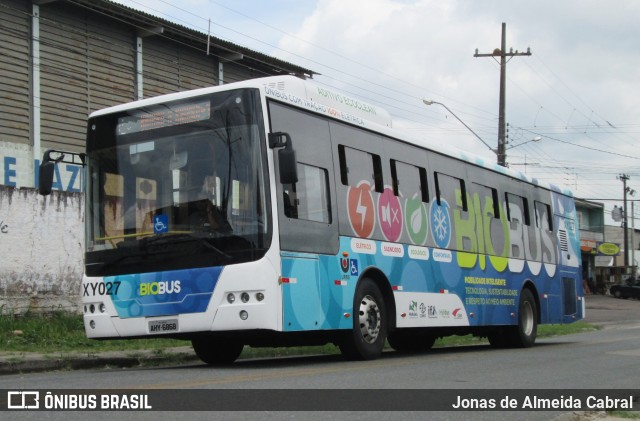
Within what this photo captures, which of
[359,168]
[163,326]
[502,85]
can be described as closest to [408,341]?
[359,168]

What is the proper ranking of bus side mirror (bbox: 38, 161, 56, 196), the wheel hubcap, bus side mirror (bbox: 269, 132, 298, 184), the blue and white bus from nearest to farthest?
1. bus side mirror (bbox: 269, 132, 298, 184)
2. the blue and white bus
3. bus side mirror (bbox: 38, 161, 56, 196)
4. the wheel hubcap

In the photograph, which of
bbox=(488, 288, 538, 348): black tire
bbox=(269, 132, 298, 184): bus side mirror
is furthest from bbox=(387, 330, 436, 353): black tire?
bbox=(269, 132, 298, 184): bus side mirror

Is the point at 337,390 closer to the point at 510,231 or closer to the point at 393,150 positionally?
the point at 393,150

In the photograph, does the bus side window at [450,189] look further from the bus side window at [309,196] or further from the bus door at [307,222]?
the bus side window at [309,196]

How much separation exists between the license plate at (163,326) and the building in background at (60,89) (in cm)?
725

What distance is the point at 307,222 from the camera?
11.2m

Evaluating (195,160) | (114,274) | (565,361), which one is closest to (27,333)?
(114,274)

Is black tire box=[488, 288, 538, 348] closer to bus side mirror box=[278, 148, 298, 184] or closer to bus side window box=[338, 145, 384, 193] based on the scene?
bus side window box=[338, 145, 384, 193]

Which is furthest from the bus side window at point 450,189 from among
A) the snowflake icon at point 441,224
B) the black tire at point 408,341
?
the black tire at point 408,341

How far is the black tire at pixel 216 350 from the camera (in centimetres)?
1278

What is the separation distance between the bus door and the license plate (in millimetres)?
1290

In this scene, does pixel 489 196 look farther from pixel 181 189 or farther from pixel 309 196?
pixel 181 189

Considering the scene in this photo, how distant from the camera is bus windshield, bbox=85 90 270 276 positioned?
34.6ft
